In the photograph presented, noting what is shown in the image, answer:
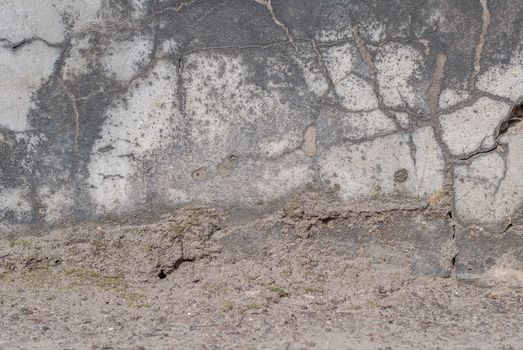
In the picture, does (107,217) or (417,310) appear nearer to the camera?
(417,310)

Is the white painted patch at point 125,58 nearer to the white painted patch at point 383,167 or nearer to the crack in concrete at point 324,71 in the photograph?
the crack in concrete at point 324,71

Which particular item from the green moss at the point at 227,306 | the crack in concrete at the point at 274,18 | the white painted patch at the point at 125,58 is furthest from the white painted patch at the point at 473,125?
the white painted patch at the point at 125,58

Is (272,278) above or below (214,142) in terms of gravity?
below

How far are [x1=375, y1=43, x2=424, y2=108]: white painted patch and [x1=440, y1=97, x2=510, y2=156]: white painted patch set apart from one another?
0.43 feet

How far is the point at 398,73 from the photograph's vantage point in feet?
9.99

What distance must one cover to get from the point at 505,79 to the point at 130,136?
1.28 meters

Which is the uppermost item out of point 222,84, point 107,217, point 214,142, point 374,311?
point 222,84

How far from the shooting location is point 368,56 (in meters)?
3.05

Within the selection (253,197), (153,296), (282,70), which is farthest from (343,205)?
(153,296)

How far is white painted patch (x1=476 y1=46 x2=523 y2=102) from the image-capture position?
3.02 meters

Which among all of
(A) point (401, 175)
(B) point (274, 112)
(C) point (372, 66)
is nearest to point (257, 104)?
(B) point (274, 112)

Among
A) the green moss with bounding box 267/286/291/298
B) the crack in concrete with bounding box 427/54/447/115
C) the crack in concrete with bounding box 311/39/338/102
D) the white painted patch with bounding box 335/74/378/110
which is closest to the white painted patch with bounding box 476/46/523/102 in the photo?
the crack in concrete with bounding box 427/54/447/115

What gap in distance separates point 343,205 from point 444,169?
36 cm

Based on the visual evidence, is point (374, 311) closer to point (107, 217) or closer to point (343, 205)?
point (343, 205)
